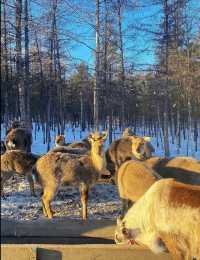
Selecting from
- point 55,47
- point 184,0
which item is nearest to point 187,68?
point 184,0

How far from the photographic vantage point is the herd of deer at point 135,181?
5.12 m

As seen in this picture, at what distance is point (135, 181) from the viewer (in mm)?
7930

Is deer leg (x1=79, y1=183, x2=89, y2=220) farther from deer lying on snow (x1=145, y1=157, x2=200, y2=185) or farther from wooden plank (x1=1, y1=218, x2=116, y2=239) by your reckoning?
wooden plank (x1=1, y1=218, x2=116, y2=239)

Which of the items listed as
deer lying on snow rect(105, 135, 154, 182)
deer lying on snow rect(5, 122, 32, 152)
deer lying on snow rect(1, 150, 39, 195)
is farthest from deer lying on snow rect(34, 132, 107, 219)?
deer lying on snow rect(5, 122, 32, 152)

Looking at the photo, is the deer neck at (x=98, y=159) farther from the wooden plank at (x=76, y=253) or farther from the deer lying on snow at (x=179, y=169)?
the wooden plank at (x=76, y=253)

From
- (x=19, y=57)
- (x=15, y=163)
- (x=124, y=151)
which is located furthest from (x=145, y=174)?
(x=19, y=57)

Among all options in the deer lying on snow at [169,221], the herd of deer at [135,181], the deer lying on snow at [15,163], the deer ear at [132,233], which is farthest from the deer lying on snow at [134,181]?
the deer lying on snow at [169,221]

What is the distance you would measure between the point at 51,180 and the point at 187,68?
640 inches

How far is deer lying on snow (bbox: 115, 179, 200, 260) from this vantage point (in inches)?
198

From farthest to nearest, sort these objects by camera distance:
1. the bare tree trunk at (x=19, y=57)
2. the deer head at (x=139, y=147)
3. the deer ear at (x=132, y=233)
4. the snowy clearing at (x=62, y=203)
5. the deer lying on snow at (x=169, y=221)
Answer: the bare tree trunk at (x=19, y=57), the deer head at (x=139, y=147), the snowy clearing at (x=62, y=203), the deer ear at (x=132, y=233), the deer lying on snow at (x=169, y=221)

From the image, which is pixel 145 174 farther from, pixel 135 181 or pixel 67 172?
pixel 67 172

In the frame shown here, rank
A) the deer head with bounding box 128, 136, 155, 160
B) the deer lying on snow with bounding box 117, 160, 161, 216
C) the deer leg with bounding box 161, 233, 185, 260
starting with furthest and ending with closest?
the deer head with bounding box 128, 136, 155, 160 → the deer lying on snow with bounding box 117, 160, 161, 216 → the deer leg with bounding box 161, 233, 185, 260

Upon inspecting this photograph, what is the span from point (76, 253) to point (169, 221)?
1.09m

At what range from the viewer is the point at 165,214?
5.19 m
